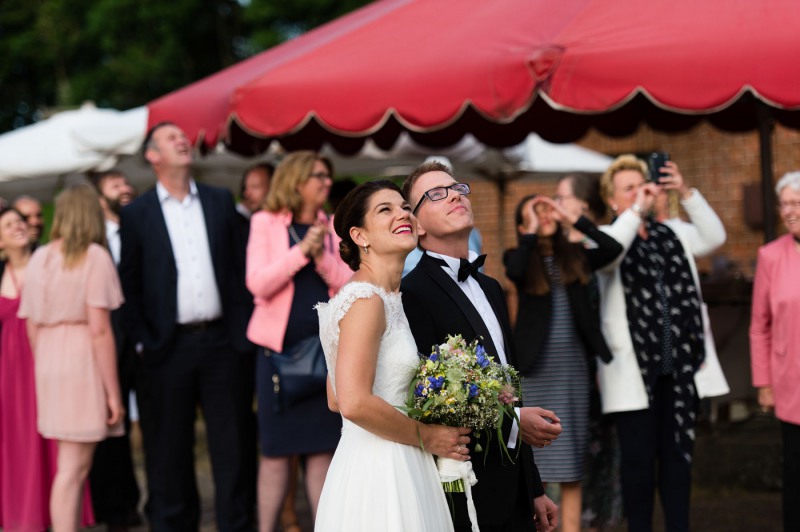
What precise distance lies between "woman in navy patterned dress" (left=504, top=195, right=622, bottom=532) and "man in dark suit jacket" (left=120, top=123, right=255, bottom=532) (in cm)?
159

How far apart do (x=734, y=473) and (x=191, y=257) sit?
4.40 meters

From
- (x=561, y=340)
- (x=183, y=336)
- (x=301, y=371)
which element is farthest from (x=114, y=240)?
(x=561, y=340)

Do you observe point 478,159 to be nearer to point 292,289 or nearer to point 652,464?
point 292,289

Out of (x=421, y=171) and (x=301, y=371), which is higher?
(x=421, y=171)

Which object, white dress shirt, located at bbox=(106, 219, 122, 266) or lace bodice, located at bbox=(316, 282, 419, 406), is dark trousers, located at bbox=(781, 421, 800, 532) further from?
white dress shirt, located at bbox=(106, 219, 122, 266)

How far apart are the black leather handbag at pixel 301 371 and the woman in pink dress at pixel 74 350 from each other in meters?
1.13

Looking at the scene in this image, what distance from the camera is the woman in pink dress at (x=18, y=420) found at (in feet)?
24.0

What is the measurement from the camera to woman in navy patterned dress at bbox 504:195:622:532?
626 centimetres

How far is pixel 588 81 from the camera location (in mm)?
5648

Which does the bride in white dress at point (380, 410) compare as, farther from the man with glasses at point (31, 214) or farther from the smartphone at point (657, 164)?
the man with glasses at point (31, 214)

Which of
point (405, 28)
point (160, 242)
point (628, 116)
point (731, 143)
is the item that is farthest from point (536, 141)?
point (160, 242)

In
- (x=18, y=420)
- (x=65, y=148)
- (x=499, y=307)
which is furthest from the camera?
(x=65, y=148)

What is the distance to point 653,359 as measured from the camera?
6.21 metres

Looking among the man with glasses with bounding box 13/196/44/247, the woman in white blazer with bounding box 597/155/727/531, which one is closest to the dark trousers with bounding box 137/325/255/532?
the man with glasses with bounding box 13/196/44/247
